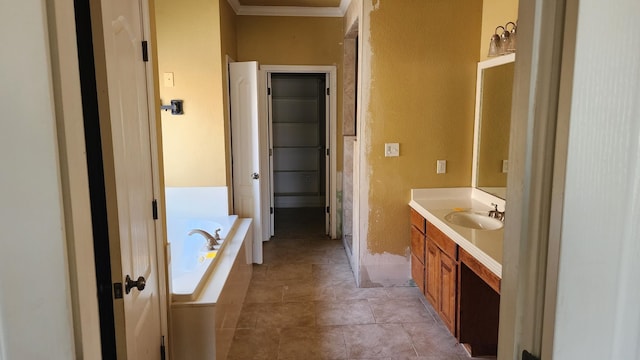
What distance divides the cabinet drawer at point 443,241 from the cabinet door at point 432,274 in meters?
0.06

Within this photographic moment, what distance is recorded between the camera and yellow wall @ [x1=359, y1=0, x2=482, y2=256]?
11.0 ft

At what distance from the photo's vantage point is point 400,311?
321 centimetres

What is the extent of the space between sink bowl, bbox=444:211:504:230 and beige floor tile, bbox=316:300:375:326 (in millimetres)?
958

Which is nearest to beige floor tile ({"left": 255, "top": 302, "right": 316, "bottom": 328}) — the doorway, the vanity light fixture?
the vanity light fixture

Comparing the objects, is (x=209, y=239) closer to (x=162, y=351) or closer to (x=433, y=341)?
(x=162, y=351)

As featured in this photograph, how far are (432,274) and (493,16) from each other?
80.2 inches

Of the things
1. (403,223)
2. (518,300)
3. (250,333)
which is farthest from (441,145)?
(518,300)

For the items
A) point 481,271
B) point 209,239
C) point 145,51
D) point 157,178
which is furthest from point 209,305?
→ point 481,271

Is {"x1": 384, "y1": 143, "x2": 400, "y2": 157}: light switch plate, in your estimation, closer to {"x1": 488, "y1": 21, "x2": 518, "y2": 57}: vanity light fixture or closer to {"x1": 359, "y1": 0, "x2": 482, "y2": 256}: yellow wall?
{"x1": 359, "y1": 0, "x2": 482, "y2": 256}: yellow wall

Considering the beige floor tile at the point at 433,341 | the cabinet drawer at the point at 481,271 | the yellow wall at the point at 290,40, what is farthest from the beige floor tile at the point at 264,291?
the yellow wall at the point at 290,40

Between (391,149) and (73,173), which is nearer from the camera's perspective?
(73,173)

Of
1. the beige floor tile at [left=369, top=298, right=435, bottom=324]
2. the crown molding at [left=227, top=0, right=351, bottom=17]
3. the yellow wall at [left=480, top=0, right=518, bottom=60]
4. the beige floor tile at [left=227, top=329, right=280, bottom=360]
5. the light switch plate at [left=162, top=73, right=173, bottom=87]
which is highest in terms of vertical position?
the crown molding at [left=227, top=0, right=351, bottom=17]

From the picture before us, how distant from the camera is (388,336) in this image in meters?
2.86

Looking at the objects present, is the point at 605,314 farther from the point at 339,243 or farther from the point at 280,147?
the point at 280,147
